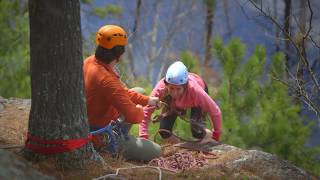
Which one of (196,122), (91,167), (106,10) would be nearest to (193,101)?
(196,122)

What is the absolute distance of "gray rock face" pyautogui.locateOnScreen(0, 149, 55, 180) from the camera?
11.7 ft

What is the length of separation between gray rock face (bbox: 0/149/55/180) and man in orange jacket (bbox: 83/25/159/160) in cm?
91

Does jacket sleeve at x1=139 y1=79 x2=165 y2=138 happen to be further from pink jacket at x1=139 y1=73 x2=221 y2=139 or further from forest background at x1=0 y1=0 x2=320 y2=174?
forest background at x1=0 y1=0 x2=320 y2=174

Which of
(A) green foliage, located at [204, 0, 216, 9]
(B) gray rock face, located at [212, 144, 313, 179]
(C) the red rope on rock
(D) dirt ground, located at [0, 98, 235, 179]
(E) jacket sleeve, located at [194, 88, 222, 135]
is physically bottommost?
(B) gray rock face, located at [212, 144, 313, 179]

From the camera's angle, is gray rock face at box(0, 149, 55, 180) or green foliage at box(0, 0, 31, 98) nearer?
gray rock face at box(0, 149, 55, 180)

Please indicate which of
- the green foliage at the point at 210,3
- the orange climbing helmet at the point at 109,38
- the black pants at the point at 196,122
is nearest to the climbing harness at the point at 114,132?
the orange climbing helmet at the point at 109,38

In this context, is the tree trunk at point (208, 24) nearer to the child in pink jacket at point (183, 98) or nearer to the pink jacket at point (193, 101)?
the child in pink jacket at point (183, 98)

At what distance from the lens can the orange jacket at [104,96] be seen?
177 inches

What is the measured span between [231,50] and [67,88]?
5666mm

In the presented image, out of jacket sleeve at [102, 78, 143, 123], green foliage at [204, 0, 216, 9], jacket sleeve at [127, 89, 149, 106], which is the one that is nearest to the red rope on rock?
jacket sleeve at [102, 78, 143, 123]

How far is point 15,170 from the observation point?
3660mm

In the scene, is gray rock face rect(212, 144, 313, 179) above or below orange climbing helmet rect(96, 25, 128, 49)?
below

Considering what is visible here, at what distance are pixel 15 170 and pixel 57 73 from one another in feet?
2.34

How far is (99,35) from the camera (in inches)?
181
